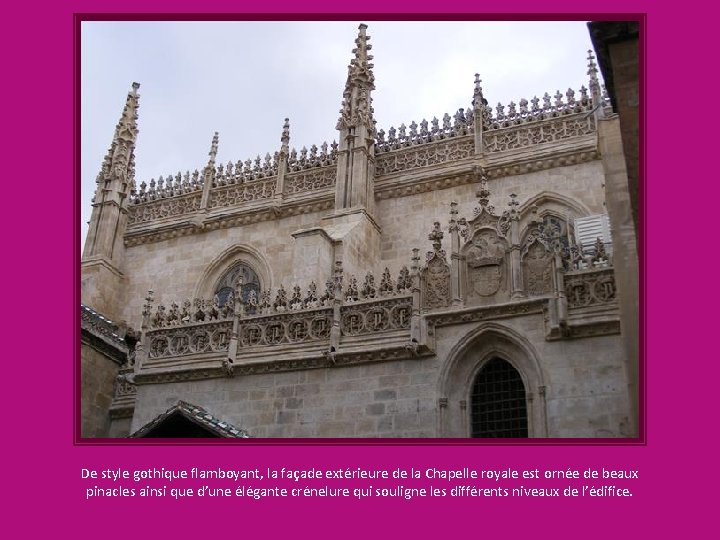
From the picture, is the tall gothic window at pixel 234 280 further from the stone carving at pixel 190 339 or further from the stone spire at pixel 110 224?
the stone carving at pixel 190 339

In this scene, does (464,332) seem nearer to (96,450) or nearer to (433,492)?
(433,492)

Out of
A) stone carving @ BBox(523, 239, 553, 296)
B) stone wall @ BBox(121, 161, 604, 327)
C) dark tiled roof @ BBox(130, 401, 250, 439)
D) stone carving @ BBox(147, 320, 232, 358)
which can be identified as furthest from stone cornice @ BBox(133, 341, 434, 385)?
stone wall @ BBox(121, 161, 604, 327)

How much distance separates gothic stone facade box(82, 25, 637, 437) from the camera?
11.1m

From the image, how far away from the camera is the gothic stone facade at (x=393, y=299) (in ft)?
36.5

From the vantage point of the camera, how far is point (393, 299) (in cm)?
1238

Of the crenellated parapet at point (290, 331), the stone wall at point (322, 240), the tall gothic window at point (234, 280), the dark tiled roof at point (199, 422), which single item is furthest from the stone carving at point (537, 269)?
the tall gothic window at point (234, 280)

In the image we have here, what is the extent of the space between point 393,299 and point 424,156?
9023 millimetres

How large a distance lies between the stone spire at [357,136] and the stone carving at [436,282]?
734 centimetres

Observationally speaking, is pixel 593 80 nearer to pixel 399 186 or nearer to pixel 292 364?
pixel 399 186

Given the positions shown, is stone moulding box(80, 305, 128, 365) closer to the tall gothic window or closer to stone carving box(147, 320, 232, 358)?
stone carving box(147, 320, 232, 358)

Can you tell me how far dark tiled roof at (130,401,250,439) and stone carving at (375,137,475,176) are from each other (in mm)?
10095

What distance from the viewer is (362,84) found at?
2150 cm

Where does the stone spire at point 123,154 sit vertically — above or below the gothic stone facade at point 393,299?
above

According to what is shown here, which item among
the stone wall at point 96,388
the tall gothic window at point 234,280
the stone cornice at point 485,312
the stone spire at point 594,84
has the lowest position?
the stone wall at point 96,388
